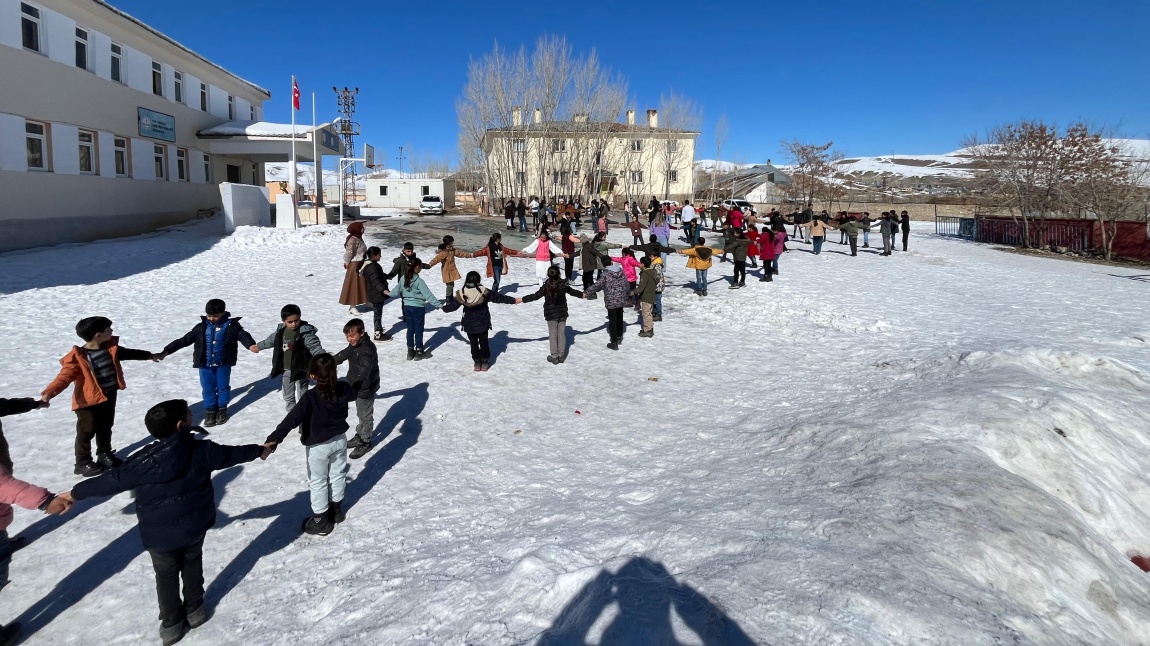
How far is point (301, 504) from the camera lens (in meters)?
5.62

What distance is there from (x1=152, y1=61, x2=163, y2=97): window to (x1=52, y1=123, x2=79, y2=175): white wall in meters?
5.28

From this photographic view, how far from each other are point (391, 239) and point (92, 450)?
15.6 meters

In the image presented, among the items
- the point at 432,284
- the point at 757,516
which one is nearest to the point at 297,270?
the point at 432,284

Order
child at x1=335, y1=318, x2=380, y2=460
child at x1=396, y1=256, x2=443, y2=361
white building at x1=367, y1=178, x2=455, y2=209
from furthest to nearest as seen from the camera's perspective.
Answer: white building at x1=367, y1=178, x2=455, y2=209, child at x1=396, y1=256, x2=443, y2=361, child at x1=335, y1=318, x2=380, y2=460

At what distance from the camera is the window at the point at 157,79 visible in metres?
23.3

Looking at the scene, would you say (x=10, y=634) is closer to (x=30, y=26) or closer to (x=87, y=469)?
(x=87, y=469)

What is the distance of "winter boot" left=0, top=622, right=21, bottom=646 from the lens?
3807 mm

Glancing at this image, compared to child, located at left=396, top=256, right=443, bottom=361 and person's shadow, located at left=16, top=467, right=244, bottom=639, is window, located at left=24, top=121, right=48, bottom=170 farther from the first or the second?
person's shadow, located at left=16, top=467, right=244, bottom=639

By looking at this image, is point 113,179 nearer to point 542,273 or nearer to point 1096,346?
point 542,273

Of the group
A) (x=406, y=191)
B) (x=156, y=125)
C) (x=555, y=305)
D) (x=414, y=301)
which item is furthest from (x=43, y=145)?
(x=406, y=191)

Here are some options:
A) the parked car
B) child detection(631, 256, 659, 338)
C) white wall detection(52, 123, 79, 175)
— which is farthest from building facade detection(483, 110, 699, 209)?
child detection(631, 256, 659, 338)

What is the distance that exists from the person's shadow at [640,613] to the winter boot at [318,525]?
7.42ft

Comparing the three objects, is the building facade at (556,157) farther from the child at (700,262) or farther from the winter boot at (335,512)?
the winter boot at (335,512)

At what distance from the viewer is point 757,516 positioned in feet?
16.3
